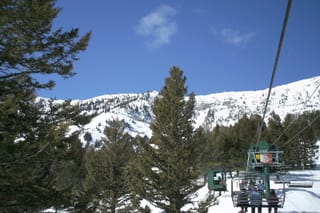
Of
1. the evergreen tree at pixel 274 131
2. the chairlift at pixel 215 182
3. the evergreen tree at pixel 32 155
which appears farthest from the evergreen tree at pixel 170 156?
the evergreen tree at pixel 274 131

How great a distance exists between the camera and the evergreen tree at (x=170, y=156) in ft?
60.7

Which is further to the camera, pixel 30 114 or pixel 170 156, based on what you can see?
pixel 170 156

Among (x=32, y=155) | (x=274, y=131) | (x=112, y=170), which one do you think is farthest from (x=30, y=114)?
(x=274, y=131)

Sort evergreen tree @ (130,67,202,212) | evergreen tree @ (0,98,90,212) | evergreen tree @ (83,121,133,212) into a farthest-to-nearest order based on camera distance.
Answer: evergreen tree @ (83,121,133,212) < evergreen tree @ (130,67,202,212) < evergreen tree @ (0,98,90,212)

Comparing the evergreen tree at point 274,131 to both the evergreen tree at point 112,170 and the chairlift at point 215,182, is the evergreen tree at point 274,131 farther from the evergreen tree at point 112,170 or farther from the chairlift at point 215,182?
the evergreen tree at point 112,170

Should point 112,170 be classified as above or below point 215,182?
above

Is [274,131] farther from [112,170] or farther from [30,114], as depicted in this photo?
[30,114]

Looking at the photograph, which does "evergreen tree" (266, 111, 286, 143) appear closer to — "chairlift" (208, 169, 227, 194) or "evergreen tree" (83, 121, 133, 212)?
"chairlift" (208, 169, 227, 194)

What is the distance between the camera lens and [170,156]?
19.2 m

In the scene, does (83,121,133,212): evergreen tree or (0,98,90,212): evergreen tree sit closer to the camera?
(0,98,90,212): evergreen tree

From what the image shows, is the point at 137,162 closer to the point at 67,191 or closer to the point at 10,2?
the point at 67,191

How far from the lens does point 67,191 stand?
31.1 ft

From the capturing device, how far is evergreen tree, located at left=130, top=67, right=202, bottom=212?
18516 millimetres

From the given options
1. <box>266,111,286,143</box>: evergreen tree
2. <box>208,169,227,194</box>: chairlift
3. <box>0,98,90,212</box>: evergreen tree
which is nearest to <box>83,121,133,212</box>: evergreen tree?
<box>208,169,227,194</box>: chairlift
